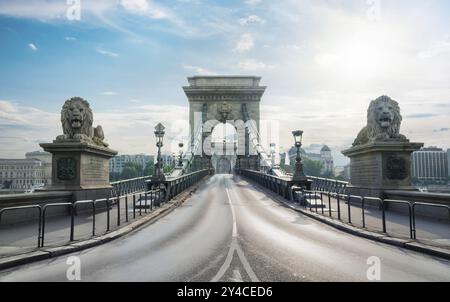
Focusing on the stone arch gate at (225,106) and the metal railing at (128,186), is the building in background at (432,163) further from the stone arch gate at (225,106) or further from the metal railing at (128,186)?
the metal railing at (128,186)

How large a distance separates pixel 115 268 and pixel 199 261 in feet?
5.39

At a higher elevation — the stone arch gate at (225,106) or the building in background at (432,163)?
the stone arch gate at (225,106)

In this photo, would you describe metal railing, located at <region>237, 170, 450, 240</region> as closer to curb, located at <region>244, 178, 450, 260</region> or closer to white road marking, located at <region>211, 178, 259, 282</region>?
curb, located at <region>244, 178, 450, 260</region>

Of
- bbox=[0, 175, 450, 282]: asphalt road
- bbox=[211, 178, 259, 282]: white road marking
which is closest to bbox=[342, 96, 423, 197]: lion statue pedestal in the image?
bbox=[0, 175, 450, 282]: asphalt road

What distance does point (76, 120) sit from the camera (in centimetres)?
1355

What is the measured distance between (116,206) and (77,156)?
3959mm

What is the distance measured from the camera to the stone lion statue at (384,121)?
14.8 metres

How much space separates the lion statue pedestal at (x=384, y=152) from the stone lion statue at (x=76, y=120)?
13.2 m

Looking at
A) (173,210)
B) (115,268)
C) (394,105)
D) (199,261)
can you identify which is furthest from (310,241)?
(394,105)

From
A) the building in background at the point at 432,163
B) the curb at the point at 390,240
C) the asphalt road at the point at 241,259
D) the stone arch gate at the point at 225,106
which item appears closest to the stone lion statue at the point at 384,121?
the curb at the point at 390,240

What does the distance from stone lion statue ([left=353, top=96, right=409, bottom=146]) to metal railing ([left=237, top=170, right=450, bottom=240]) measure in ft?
10.3

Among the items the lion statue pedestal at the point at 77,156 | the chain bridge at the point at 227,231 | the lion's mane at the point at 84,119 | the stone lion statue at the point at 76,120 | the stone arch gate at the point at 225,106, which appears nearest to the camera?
the chain bridge at the point at 227,231

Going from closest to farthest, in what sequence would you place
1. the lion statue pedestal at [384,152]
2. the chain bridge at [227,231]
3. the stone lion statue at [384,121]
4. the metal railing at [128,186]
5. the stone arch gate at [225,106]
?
the chain bridge at [227,231] → the lion statue pedestal at [384,152] → the stone lion statue at [384,121] → the metal railing at [128,186] → the stone arch gate at [225,106]

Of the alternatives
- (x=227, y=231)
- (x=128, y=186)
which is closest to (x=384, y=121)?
(x=227, y=231)
